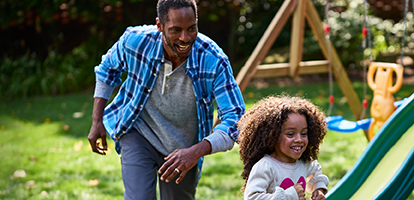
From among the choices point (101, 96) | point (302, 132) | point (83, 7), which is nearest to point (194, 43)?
point (101, 96)

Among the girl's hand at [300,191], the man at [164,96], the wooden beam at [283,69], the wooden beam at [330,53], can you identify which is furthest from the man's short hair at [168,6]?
the wooden beam at [330,53]

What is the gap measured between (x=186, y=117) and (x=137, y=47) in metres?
0.56

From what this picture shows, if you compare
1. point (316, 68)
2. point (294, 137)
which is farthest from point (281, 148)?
point (316, 68)

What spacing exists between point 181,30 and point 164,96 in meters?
0.50

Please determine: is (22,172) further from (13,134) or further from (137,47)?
(137,47)

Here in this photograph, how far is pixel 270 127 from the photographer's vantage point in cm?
228

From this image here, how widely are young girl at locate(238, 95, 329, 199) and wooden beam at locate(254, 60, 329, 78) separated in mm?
2029

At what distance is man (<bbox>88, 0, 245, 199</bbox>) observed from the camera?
9.09ft

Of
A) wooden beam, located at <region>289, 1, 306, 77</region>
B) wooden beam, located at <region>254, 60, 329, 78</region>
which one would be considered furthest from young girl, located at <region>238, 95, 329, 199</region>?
wooden beam, located at <region>289, 1, 306, 77</region>

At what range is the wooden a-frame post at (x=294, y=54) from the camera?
4340mm

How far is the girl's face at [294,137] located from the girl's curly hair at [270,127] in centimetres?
2

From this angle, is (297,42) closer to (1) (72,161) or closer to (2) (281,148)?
(2) (281,148)

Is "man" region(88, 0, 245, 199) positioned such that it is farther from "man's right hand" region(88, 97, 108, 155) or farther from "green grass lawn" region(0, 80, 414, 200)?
"green grass lawn" region(0, 80, 414, 200)

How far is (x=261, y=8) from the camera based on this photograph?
36.7 feet
